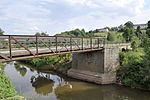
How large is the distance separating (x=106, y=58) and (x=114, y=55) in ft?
4.92

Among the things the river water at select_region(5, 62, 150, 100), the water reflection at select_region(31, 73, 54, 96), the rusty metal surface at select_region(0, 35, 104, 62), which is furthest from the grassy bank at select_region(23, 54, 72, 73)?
the rusty metal surface at select_region(0, 35, 104, 62)

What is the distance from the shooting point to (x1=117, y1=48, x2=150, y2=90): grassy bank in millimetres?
13241

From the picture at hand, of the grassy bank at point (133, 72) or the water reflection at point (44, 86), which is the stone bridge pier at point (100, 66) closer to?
the grassy bank at point (133, 72)

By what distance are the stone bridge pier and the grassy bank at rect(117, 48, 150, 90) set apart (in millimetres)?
945

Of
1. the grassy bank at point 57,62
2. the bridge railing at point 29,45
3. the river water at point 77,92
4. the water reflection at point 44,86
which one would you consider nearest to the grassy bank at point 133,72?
the river water at point 77,92

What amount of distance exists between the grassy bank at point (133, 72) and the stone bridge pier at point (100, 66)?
945 millimetres

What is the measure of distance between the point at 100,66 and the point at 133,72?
413 centimetres

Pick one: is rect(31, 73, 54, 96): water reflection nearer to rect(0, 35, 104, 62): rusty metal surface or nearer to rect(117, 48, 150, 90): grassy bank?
rect(0, 35, 104, 62): rusty metal surface

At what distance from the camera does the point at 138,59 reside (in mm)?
15727

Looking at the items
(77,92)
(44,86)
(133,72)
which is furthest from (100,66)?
(44,86)

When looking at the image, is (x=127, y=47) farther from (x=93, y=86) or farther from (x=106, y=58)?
→ (x=93, y=86)

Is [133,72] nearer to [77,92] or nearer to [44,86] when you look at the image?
[77,92]

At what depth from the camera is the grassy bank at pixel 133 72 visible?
1324 centimetres

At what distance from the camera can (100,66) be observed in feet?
53.6
